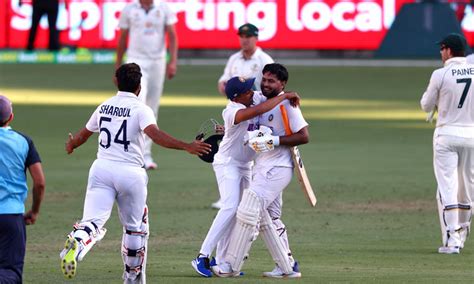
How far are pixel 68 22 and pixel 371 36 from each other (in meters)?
9.02

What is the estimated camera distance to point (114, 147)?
10.7 m

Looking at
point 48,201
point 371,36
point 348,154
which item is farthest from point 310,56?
point 48,201

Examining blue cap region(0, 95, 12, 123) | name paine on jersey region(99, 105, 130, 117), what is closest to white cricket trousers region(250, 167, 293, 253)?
name paine on jersey region(99, 105, 130, 117)

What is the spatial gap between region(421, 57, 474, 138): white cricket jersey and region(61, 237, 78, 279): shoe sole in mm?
4548

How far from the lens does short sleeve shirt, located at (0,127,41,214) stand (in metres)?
9.51

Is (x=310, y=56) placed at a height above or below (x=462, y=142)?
below

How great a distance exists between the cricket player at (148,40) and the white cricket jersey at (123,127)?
9271 mm

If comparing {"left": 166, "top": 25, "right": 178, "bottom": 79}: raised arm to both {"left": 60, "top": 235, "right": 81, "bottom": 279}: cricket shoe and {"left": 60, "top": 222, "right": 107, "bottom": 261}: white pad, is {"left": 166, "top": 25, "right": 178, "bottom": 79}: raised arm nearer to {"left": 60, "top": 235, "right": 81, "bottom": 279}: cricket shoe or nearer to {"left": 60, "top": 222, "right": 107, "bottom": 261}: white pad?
{"left": 60, "top": 222, "right": 107, "bottom": 261}: white pad

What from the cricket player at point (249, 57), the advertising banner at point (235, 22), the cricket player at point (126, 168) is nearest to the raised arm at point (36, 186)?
the cricket player at point (126, 168)

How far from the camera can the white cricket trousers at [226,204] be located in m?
11.8

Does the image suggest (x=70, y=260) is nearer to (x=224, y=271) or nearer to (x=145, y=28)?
(x=224, y=271)

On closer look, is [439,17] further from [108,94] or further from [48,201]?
[48,201]

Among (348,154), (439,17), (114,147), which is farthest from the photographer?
(439,17)

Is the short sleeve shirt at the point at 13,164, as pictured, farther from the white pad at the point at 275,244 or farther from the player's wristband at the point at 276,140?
the white pad at the point at 275,244
